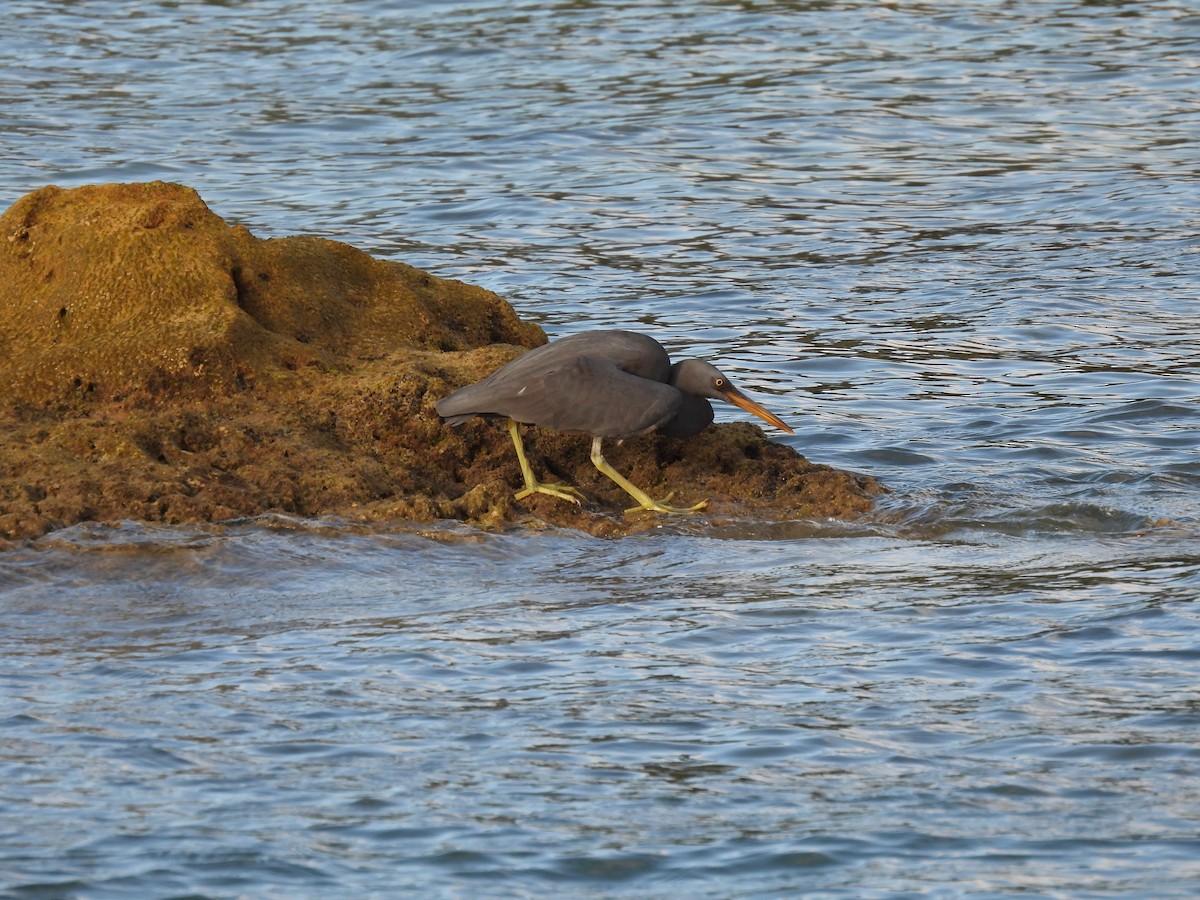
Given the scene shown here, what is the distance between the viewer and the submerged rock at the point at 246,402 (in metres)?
8.08

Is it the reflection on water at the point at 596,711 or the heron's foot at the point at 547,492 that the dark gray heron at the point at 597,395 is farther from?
the reflection on water at the point at 596,711

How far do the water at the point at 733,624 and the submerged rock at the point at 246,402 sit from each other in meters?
0.31

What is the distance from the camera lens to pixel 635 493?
832 centimetres

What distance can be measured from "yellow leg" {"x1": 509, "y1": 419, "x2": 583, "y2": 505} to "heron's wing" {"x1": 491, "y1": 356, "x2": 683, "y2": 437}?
0.74 ft

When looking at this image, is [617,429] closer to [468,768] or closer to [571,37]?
[468,768]

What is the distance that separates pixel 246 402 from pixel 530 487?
1368mm

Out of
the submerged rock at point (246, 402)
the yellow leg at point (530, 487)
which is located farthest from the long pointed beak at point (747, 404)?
the yellow leg at point (530, 487)

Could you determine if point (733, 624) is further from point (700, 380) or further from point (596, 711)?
point (700, 380)

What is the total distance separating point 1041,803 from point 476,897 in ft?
5.57

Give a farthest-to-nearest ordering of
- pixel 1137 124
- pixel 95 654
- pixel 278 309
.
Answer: pixel 1137 124 < pixel 278 309 < pixel 95 654

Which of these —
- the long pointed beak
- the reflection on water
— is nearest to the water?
the reflection on water

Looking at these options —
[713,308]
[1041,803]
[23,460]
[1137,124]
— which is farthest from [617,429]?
[1137,124]

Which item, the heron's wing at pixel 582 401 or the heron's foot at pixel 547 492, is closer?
the heron's wing at pixel 582 401

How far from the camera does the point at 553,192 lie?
54.1ft
